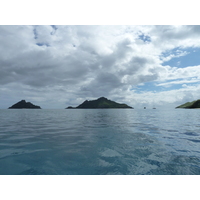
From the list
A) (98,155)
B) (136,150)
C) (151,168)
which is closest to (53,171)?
(98,155)

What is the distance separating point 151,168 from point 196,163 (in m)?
3.18

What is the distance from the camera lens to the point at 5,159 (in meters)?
8.66

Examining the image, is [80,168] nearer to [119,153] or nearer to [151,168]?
[119,153]

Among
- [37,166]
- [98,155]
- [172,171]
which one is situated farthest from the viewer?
[98,155]

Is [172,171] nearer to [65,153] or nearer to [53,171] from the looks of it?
[53,171]

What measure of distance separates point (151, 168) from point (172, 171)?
112cm

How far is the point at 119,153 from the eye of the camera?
959 centimetres

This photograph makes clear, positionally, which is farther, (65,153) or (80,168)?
(65,153)

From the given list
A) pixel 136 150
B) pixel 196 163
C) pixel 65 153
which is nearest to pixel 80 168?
pixel 65 153

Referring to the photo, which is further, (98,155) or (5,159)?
(98,155)

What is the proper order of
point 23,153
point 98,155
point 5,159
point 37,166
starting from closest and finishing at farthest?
point 37,166
point 5,159
point 98,155
point 23,153
